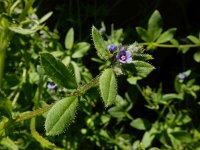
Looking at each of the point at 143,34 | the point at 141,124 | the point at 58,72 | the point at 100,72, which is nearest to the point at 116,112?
the point at 141,124

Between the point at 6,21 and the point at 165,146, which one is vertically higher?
the point at 6,21

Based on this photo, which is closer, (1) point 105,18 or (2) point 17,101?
(2) point 17,101

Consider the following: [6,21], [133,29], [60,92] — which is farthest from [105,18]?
[6,21]

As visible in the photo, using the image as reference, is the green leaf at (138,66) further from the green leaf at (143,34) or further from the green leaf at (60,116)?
the green leaf at (143,34)

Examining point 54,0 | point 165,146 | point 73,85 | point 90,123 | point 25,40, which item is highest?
point 54,0

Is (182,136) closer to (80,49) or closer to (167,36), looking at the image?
(167,36)

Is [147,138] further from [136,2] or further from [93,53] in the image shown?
[136,2]

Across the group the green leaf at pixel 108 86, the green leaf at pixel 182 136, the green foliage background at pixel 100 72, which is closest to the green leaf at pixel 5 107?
the green foliage background at pixel 100 72
